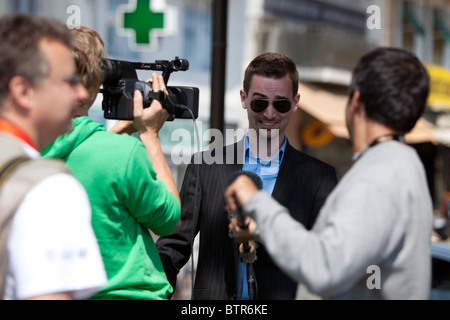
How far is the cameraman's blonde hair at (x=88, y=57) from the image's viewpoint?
8.96ft

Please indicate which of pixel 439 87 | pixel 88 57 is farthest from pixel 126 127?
pixel 439 87

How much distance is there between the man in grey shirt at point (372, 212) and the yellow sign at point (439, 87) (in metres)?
21.1

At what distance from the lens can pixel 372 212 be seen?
82.5 inches

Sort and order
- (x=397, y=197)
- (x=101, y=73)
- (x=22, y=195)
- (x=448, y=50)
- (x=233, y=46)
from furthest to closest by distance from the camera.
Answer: (x=448, y=50) → (x=233, y=46) → (x=101, y=73) → (x=397, y=197) → (x=22, y=195)

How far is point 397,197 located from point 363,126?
29 centimetres

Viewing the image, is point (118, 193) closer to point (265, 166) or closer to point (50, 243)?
point (50, 243)

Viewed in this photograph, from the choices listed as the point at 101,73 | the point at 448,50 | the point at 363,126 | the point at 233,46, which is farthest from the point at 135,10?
the point at 448,50

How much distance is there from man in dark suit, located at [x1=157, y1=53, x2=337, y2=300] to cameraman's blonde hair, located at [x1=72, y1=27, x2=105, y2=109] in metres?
0.83

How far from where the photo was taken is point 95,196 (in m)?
2.69

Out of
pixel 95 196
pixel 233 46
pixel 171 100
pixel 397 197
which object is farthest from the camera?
pixel 233 46

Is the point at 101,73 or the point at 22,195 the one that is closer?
the point at 22,195

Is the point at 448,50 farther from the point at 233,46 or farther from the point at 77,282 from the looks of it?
the point at 77,282

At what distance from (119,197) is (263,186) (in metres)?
1.09

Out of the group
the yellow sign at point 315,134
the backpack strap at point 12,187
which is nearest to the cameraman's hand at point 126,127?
the backpack strap at point 12,187
